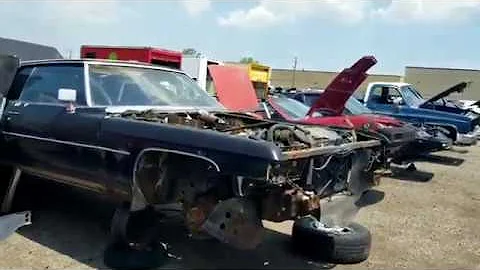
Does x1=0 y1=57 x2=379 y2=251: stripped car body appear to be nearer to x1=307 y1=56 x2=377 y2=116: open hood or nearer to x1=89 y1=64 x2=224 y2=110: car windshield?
x1=89 y1=64 x2=224 y2=110: car windshield

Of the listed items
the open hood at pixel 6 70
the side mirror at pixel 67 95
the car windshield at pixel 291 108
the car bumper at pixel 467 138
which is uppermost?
the open hood at pixel 6 70

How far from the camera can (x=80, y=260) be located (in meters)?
4.38

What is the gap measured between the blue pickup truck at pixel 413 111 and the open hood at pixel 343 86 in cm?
298

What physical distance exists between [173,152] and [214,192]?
430 mm

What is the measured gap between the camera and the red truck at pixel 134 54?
13.9 meters

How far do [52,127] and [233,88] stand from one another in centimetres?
401

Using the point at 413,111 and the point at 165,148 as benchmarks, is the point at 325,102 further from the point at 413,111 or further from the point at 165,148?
the point at 165,148

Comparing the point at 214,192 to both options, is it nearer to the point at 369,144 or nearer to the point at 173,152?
the point at 173,152

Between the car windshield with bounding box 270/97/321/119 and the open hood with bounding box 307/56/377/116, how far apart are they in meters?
0.24

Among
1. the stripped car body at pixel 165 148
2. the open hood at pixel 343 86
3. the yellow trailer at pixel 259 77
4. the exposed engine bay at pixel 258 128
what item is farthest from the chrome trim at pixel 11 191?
the yellow trailer at pixel 259 77

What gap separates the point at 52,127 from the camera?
488cm

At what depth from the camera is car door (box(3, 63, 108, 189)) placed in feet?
15.1

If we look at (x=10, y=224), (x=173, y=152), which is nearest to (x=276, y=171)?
(x=173, y=152)

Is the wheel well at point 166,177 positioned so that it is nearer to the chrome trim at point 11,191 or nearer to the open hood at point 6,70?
the chrome trim at point 11,191
